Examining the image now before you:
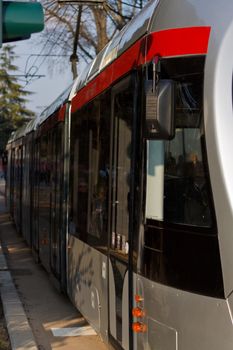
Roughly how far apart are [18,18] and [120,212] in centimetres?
188

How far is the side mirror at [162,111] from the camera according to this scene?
11.7ft

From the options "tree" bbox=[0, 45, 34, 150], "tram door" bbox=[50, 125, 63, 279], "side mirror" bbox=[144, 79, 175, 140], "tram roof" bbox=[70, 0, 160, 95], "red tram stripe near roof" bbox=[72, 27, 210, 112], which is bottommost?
"tram door" bbox=[50, 125, 63, 279]

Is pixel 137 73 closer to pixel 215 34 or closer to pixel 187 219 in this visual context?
pixel 215 34

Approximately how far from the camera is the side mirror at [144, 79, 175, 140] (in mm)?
3564

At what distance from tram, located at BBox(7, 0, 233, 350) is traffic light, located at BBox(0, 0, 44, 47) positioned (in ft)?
2.48

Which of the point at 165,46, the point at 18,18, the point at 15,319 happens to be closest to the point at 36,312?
the point at 15,319

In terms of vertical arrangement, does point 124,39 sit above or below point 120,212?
above

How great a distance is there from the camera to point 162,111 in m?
3.56

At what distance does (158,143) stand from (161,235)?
0.60 meters

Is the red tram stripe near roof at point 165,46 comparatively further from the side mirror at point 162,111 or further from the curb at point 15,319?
the curb at point 15,319

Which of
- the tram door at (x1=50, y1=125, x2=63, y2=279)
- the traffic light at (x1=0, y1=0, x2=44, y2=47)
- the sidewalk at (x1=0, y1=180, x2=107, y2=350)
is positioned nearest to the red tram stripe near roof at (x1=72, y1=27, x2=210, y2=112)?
the traffic light at (x1=0, y1=0, x2=44, y2=47)

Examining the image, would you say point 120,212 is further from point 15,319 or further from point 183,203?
point 15,319

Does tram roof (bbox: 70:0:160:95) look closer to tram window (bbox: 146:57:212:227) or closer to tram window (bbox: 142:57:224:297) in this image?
tram window (bbox: 142:57:224:297)

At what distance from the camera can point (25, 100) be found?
9625 centimetres
